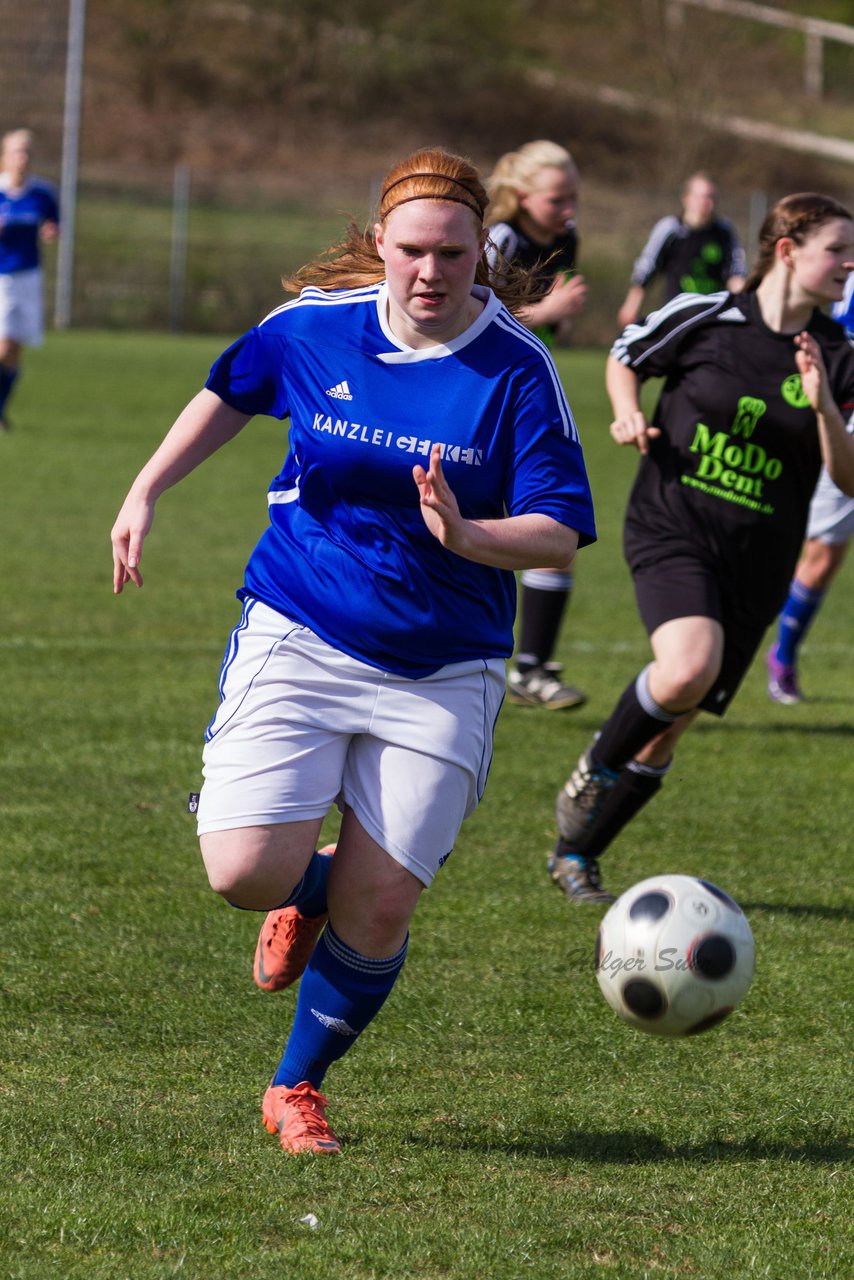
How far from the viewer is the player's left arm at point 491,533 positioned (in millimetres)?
3137

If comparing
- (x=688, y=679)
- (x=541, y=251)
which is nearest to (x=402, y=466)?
(x=688, y=679)

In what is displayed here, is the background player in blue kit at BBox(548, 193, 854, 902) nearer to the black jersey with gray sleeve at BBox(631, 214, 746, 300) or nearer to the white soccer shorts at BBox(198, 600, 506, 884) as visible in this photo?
the white soccer shorts at BBox(198, 600, 506, 884)

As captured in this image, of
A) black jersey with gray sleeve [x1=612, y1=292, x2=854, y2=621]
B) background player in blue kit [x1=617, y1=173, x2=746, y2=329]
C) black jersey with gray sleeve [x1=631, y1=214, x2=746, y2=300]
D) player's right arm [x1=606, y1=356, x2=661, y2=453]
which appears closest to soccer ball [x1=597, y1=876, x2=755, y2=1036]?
black jersey with gray sleeve [x1=612, y1=292, x2=854, y2=621]

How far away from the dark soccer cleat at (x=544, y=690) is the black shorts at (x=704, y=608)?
2216 millimetres

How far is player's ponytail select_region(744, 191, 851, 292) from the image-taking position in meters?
5.14

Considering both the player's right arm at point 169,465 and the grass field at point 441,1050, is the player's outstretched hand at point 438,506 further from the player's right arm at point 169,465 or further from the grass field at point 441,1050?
the grass field at point 441,1050

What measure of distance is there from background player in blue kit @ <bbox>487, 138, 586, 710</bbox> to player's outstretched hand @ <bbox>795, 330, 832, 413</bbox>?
7.08 feet

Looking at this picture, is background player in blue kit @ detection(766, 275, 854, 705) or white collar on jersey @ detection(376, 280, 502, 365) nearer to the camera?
white collar on jersey @ detection(376, 280, 502, 365)

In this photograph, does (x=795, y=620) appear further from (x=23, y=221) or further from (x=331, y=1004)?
(x=23, y=221)

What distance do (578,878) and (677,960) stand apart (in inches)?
65.4

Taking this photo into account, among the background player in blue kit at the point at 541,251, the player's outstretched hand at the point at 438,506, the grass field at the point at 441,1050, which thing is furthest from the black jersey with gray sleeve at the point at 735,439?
the player's outstretched hand at the point at 438,506

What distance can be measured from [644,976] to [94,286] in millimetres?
27364

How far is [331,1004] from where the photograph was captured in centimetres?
354

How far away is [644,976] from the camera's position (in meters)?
3.58
